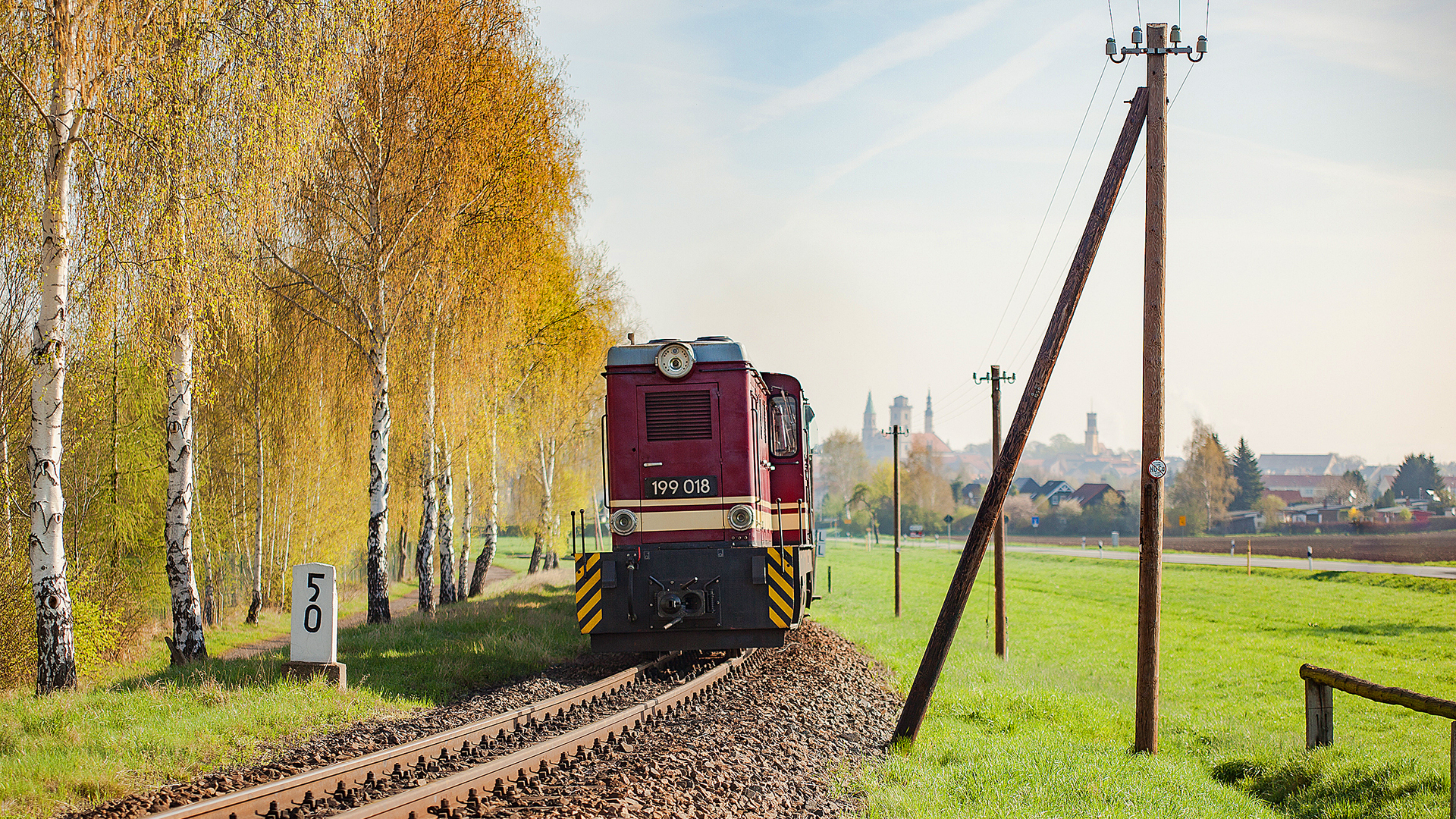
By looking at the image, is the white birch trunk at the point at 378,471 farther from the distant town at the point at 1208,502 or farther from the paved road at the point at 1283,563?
the distant town at the point at 1208,502

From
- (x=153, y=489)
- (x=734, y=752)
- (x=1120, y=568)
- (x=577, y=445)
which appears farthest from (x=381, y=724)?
(x=1120, y=568)

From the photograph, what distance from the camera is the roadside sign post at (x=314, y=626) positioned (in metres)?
9.93

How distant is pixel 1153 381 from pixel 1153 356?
276 mm

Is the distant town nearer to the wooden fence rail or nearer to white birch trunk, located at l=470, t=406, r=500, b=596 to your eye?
white birch trunk, located at l=470, t=406, r=500, b=596

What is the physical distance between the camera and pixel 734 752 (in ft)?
25.5

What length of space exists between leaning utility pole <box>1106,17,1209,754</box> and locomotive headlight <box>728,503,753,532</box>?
177 inches

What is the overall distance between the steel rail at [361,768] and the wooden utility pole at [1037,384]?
3551 mm

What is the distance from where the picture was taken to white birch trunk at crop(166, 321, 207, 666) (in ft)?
37.4

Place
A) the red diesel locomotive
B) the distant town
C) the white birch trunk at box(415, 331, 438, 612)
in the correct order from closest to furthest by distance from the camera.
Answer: the red diesel locomotive, the white birch trunk at box(415, 331, 438, 612), the distant town

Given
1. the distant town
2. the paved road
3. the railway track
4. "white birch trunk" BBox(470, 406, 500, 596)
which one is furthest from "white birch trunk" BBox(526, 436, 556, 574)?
the distant town

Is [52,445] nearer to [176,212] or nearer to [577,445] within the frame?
[176,212]

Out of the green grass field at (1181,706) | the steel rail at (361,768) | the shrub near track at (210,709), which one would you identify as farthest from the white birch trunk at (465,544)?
the steel rail at (361,768)

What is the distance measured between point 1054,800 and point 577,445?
97.6 ft

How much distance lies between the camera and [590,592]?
11.1m
